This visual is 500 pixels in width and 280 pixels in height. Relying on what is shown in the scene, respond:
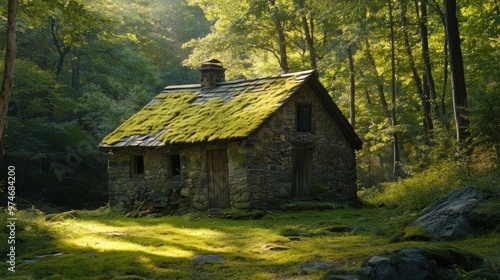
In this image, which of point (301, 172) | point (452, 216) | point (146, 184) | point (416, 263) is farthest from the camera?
point (146, 184)

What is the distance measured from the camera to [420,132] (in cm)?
2581

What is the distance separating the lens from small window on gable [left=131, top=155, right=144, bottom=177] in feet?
70.8

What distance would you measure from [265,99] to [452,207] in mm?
10652

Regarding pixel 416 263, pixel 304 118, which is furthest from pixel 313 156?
pixel 416 263

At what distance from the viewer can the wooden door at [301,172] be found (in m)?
19.3

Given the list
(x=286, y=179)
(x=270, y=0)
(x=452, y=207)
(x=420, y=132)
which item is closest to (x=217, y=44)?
(x=270, y=0)

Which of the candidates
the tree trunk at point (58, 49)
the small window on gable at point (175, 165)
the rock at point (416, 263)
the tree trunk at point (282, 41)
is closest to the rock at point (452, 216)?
the rock at point (416, 263)

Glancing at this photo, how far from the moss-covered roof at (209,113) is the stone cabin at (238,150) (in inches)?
1.8

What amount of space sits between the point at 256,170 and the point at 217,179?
64.6 inches

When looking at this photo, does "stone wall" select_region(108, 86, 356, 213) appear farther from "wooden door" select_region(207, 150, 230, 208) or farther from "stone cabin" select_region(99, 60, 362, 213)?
"wooden door" select_region(207, 150, 230, 208)

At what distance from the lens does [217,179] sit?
61.8ft

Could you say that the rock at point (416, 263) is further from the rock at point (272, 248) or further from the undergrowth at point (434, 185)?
the rock at point (272, 248)

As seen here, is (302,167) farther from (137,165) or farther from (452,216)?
(452,216)

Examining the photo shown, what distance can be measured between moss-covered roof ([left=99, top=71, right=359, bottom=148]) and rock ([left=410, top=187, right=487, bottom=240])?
8068 millimetres
